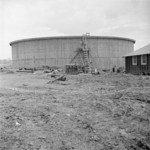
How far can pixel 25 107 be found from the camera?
5301 millimetres

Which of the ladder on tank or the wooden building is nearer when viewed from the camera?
the wooden building

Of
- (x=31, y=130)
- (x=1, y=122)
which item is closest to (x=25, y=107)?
(x=1, y=122)

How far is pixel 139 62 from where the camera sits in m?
17.3

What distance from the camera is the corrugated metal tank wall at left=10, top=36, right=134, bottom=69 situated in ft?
80.3

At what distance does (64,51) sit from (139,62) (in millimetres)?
11022

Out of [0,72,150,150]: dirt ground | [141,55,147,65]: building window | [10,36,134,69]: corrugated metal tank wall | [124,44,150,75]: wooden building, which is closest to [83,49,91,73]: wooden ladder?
[10,36,134,69]: corrugated metal tank wall

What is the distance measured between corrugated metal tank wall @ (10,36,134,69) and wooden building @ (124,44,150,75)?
20.6 ft

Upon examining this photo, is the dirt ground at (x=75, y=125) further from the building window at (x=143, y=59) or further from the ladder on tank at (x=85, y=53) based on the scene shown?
the ladder on tank at (x=85, y=53)

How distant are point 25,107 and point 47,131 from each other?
6.63ft

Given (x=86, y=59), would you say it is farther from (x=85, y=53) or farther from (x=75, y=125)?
(x=75, y=125)

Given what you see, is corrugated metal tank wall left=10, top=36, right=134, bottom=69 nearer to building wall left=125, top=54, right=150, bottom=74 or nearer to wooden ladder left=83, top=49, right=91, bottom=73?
wooden ladder left=83, top=49, right=91, bottom=73

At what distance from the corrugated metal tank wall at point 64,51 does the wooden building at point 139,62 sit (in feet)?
20.6

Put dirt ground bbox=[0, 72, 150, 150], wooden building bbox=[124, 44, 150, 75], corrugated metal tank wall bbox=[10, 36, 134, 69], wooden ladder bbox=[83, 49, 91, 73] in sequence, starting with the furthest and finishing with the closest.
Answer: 1. corrugated metal tank wall bbox=[10, 36, 134, 69]
2. wooden ladder bbox=[83, 49, 91, 73]
3. wooden building bbox=[124, 44, 150, 75]
4. dirt ground bbox=[0, 72, 150, 150]

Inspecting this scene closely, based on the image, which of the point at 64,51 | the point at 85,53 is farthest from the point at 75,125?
the point at 64,51
